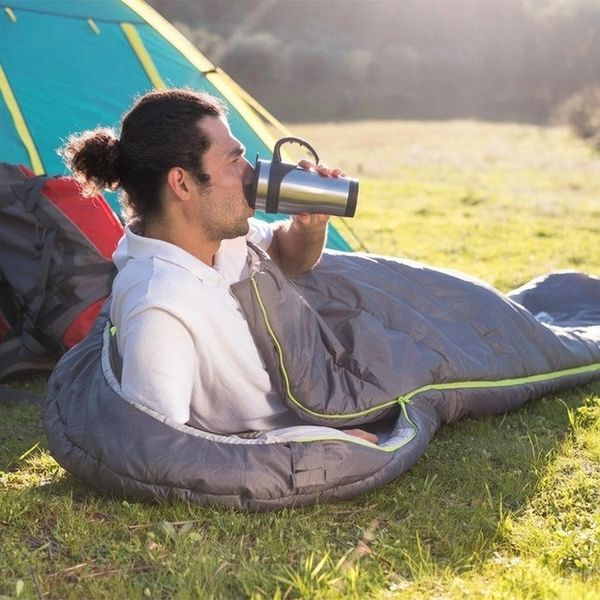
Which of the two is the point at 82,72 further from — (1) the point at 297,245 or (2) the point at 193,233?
(2) the point at 193,233

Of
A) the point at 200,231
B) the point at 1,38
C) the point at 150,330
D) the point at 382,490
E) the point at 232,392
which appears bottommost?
the point at 382,490

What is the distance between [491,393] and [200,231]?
48.3 inches

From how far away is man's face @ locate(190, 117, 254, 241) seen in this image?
2963mm

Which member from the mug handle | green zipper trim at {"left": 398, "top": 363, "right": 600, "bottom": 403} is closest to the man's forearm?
the mug handle

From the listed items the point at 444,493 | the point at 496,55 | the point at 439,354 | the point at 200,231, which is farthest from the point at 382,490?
the point at 496,55

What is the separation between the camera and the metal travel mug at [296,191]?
2.93 meters

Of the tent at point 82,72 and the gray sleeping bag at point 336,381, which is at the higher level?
the tent at point 82,72

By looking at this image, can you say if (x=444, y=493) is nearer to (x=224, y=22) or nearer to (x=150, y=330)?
(x=150, y=330)

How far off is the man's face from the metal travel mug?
47mm

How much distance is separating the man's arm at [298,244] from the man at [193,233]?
0.30m

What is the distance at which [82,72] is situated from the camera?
16.7ft

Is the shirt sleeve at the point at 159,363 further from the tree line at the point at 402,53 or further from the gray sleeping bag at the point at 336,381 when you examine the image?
the tree line at the point at 402,53

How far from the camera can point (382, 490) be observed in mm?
2951

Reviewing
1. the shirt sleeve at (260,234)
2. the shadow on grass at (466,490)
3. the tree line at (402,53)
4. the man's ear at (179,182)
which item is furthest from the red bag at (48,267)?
the tree line at (402,53)
